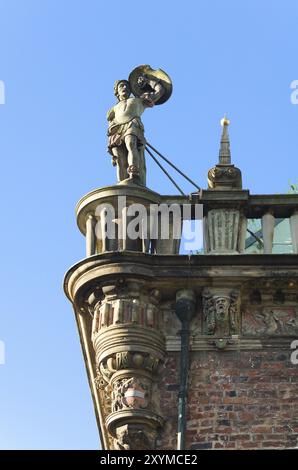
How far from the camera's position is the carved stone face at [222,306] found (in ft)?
60.4

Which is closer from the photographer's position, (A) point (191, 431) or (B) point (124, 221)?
(A) point (191, 431)

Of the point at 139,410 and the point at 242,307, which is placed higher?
the point at 242,307

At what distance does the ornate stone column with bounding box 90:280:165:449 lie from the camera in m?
17.7

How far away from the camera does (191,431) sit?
58.1ft

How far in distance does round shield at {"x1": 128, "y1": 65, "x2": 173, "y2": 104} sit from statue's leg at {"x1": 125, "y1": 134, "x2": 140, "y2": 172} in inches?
34.8

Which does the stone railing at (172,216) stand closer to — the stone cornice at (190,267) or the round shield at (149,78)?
the stone cornice at (190,267)

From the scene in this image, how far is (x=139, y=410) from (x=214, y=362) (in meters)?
1.10

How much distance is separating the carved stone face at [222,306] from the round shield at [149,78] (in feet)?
10.9

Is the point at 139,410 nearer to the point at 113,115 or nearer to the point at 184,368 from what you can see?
the point at 184,368

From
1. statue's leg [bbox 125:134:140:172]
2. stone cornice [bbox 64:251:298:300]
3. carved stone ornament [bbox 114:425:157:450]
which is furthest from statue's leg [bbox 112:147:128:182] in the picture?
carved stone ornament [bbox 114:425:157:450]

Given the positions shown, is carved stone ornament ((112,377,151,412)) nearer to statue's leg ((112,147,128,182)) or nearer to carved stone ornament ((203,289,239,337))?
carved stone ornament ((203,289,239,337))

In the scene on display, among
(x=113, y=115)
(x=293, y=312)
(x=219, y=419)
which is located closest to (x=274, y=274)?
(x=293, y=312)

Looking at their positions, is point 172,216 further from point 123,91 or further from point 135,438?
point 135,438
